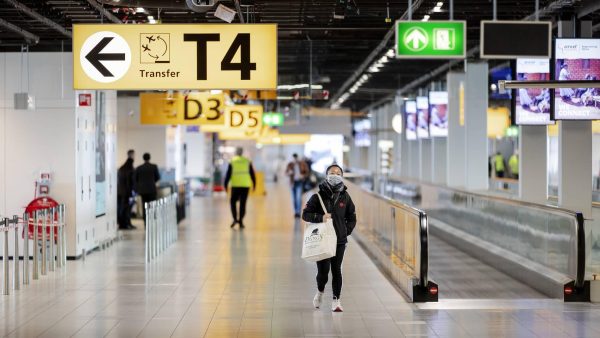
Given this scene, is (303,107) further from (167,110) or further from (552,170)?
(167,110)

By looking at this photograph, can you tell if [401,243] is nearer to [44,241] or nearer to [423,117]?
[44,241]

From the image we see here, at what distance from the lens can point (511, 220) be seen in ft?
48.8

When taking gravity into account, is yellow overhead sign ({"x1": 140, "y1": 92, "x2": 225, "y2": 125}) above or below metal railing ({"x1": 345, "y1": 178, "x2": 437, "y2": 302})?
above

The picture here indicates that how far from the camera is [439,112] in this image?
27203 millimetres

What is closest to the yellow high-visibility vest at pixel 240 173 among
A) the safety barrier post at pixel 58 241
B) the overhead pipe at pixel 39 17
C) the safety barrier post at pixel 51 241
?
the overhead pipe at pixel 39 17

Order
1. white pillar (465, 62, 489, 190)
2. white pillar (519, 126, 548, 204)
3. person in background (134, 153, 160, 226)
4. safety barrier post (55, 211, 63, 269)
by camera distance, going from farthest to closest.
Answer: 1. white pillar (465, 62, 489, 190)
2. person in background (134, 153, 160, 226)
3. white pillar (519, 126, 548, 204)
4. safety barrier post (55, 211, 63, 269)

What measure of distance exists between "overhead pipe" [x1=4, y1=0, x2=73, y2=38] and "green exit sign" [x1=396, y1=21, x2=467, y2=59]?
17.6ft

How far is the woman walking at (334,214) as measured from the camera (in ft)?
33.8

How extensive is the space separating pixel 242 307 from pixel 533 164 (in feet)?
33.5

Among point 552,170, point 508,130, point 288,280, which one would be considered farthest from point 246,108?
point 288,280

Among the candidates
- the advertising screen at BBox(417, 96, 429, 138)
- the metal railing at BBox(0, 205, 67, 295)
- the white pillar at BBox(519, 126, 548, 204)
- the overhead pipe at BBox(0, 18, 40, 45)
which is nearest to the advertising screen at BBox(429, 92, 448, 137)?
the advertising screen at BBox(417, 96, 429, 138)

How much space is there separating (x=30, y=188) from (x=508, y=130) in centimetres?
2588

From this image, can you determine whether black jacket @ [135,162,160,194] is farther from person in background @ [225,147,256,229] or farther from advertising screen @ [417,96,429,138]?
advertising screen @ [417,96,429,138]

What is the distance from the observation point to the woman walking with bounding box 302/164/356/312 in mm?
10289
